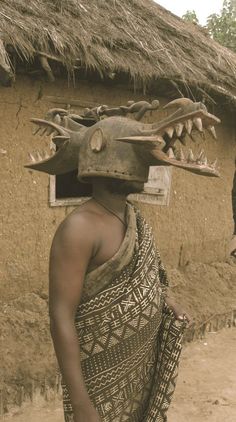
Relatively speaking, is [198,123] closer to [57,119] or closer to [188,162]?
[188,162]

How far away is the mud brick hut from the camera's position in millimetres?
3887

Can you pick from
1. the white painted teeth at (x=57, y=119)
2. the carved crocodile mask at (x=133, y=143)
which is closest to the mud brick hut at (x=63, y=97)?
the white painted teeth at (x=57, y=119)

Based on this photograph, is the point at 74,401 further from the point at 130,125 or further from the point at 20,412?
the point at 20,412

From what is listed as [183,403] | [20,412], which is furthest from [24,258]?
[183,403]

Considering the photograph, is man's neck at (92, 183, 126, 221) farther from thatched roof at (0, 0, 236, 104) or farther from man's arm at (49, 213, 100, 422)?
thatched roof at (0, 0, 236, 104)

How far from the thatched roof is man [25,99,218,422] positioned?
183 cm

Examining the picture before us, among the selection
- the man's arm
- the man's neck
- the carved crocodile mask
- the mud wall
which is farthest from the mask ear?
the mud wall

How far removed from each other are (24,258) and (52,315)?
268 centimetres

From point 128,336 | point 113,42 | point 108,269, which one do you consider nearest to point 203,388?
point 128,336

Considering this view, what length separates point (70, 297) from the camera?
1.70 meters

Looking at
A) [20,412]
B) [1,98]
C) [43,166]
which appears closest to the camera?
[43,166]

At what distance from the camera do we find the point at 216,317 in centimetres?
561

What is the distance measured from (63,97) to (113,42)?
2.25ft

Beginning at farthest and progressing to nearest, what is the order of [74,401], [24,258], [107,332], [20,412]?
[24,258]
[20,412]
[107,332]
[74,401]
